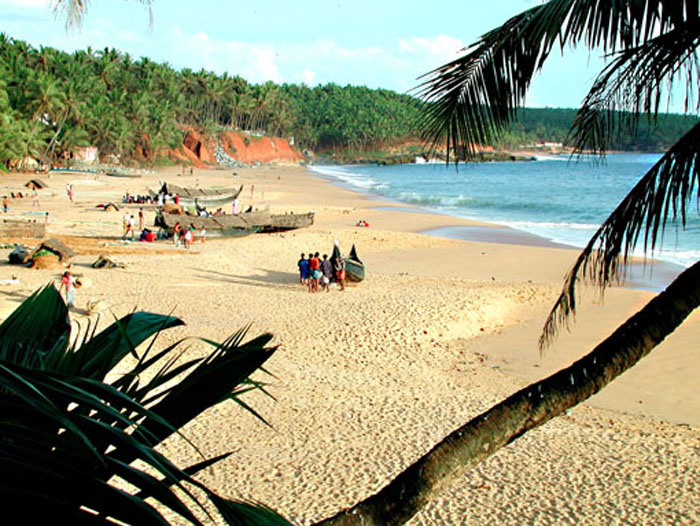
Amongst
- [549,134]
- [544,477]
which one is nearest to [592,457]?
[544,477]

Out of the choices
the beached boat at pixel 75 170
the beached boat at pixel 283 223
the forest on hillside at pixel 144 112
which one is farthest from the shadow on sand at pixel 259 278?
the beached boat at pixel 75 170

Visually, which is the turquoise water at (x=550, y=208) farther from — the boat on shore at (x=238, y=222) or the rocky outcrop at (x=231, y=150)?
the rocky outcrop at (x=231, y=150)

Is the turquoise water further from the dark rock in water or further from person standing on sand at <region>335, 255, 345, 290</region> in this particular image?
the dark rock in water

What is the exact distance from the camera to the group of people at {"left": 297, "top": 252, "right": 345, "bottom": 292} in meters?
15.7

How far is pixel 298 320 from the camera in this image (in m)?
13.0

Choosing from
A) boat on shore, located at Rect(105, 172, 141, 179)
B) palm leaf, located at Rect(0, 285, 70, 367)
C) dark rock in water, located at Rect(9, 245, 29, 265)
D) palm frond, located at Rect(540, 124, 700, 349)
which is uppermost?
palm frond, located at Rect(540, 124, 700, 349)

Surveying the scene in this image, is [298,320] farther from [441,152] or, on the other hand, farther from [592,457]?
[441,152]

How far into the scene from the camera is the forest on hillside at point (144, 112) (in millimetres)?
50344

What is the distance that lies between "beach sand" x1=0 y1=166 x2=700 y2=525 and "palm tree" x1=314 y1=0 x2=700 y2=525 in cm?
148

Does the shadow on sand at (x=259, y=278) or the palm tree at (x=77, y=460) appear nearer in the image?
the palm tree at (x=77, y=460)

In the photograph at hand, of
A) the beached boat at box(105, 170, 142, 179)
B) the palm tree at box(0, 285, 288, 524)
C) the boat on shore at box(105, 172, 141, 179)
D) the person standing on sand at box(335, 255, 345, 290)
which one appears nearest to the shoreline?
the person standing on sand at box(335, 255, 345, 290)

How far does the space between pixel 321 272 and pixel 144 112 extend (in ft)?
208

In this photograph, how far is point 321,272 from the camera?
15.8m

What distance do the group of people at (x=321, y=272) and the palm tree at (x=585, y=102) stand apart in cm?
1228
